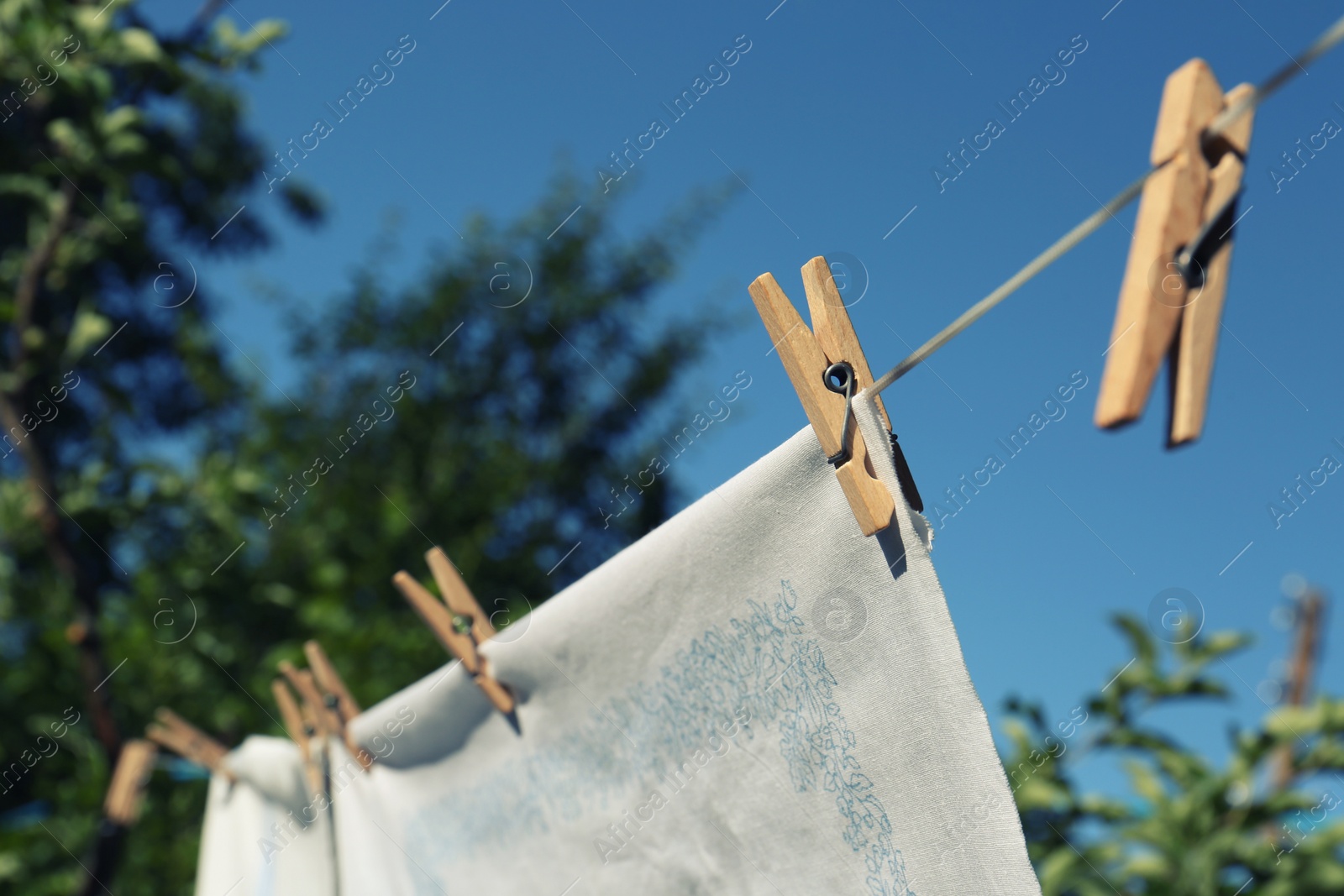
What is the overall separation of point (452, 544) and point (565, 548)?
0.51 m

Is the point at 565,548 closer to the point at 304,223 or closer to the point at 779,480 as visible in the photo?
the point at 304,223

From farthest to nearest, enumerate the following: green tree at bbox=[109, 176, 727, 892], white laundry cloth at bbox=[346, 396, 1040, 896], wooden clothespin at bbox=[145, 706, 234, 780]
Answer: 1. green tree at bbox=[109, 176, 727, 892]
2. wooden clothespin at bbox=[145, 706, 234, 780]
3. white laundry cloth at bbox=[346, 396, 1040, 896]

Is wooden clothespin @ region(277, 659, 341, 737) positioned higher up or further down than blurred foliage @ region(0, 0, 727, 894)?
further down

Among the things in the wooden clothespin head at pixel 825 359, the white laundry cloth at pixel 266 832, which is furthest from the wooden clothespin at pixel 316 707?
the wooden clothespin head at pixel 825 359

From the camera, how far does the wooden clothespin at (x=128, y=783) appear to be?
196cm

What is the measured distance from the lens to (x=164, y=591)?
2688 mm

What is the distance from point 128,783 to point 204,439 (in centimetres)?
226

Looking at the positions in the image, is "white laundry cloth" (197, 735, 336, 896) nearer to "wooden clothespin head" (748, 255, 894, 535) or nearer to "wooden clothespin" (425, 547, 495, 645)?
"wooden clothespin" (425, 547, 495, 645)

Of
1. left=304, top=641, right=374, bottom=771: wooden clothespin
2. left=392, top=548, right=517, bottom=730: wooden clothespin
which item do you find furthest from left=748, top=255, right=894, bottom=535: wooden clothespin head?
left=304, top=641, right=374, bottom=771: wooden clothespin

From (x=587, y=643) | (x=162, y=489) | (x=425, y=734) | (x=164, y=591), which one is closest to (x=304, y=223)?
(x=164, y=591)

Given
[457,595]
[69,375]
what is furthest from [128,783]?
[457,595]

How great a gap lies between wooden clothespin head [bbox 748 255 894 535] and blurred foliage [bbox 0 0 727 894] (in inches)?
58.9

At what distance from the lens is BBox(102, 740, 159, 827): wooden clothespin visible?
1.96 meters

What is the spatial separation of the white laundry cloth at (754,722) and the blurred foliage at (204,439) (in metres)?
1.24
